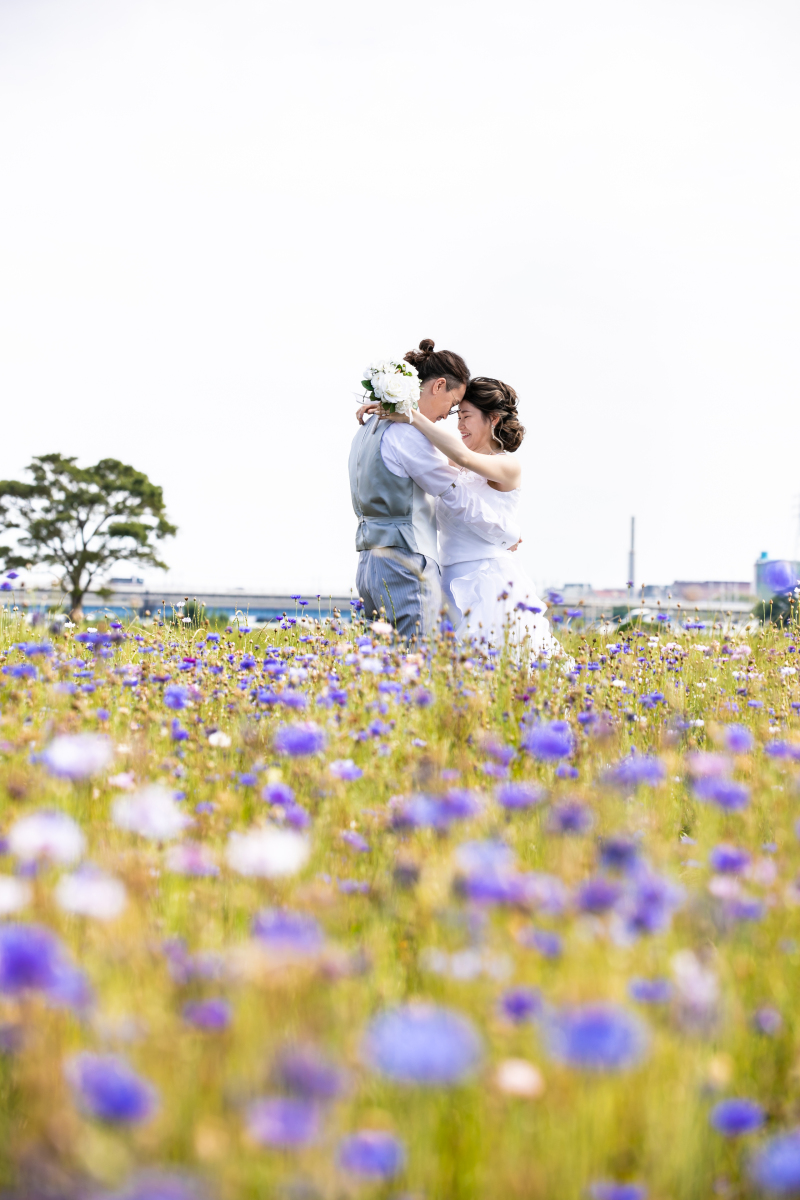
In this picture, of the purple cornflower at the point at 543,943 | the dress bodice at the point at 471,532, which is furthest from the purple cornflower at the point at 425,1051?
the dress bodice at the point at 471,532

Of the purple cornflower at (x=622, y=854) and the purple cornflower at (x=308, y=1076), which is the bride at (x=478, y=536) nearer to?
the purple cornflower at (x=622, y=854)

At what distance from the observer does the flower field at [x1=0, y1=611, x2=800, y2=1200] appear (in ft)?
3.36

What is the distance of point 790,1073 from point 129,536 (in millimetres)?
40460

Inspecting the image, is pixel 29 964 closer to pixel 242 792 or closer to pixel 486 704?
pixel 242 792

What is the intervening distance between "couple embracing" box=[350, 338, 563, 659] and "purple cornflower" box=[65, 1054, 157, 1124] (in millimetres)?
4601

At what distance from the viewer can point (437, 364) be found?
6297 millimetres

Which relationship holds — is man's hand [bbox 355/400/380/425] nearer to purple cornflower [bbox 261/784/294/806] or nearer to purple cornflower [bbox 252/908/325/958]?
purple cornflower [bbox 261/784/294/806]

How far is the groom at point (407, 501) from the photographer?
5.89 m

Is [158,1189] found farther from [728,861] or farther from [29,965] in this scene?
[728,861]

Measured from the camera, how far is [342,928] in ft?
6.16

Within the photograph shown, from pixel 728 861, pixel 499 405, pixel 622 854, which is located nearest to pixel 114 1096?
pixel 622 854

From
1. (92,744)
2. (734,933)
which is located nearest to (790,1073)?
(734,933)

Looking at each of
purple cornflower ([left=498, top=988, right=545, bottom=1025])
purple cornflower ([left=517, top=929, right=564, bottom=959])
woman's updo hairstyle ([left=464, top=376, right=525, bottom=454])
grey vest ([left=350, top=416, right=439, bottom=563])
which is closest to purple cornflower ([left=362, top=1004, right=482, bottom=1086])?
purple cornflower ([left=498, top=988, right=545, bottom=1025])

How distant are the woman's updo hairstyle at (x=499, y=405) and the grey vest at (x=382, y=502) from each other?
0.86 metres
